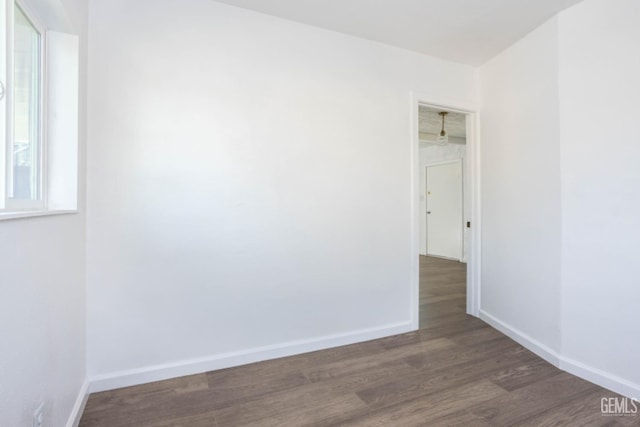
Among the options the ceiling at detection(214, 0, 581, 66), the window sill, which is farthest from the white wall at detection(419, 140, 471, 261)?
the window sill

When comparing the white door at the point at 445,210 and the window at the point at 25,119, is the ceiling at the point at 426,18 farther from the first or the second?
the white door at the point at 445,210

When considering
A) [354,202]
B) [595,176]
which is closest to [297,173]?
[354,202]

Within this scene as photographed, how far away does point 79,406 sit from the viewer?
5.12 feet

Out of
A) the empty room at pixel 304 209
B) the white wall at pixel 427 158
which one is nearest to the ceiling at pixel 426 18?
the empty room at pixel 304 209

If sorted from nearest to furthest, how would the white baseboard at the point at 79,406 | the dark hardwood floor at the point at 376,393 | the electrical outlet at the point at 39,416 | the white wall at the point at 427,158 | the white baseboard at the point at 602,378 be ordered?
the electrical outlet at the point at 39,416
the white baseboard at the point at 79,406
the dark hardwood floor at the point at 376,393
the white baseboard at the point at 602,378
the white wall at the point at 427,158

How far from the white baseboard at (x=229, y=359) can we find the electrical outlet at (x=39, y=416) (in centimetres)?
74

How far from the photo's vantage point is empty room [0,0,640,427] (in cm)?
154

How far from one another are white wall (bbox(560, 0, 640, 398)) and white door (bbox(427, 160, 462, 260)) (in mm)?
4139

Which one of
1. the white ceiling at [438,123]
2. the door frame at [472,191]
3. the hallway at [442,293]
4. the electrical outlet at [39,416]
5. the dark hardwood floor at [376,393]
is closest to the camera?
the electrical outlet at [39,416]

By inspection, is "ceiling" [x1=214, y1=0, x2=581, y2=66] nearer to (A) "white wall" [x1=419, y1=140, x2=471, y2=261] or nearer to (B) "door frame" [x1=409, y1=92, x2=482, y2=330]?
(B) "door frame" [x1=409, y1=92, x2=482, y2=330]

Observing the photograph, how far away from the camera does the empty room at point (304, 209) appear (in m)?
1.54

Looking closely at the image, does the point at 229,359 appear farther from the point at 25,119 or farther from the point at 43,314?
the point at 25,119

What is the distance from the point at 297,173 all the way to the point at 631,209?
211cm

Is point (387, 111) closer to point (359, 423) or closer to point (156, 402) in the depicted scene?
point (359, 423)
